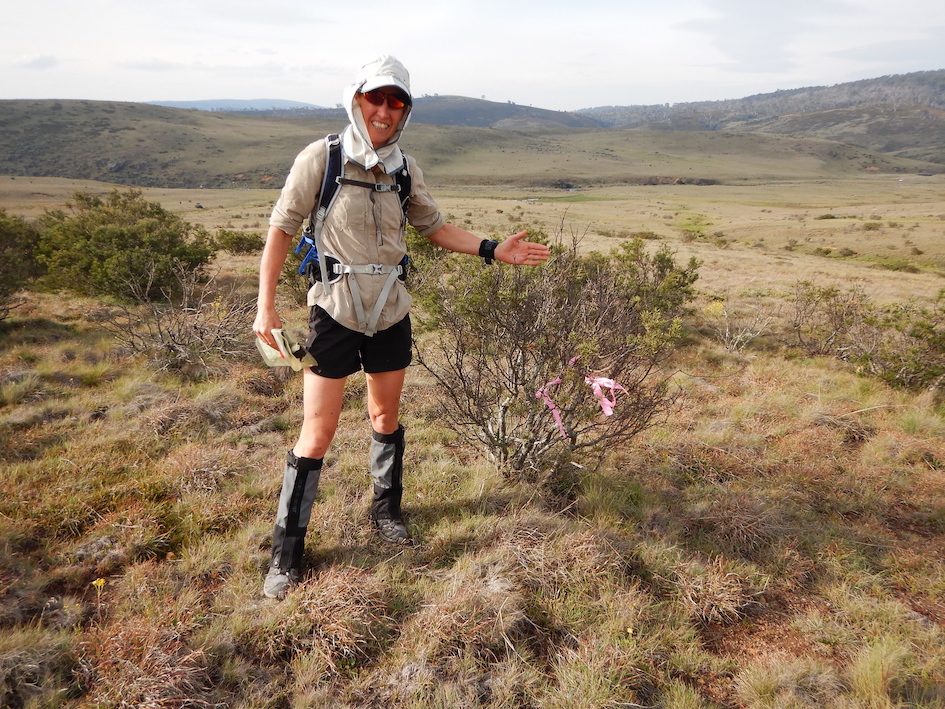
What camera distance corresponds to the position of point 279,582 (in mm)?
2309

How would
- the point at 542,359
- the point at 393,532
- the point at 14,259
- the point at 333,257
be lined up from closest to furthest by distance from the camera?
1. the point at 333,257
2. the point at 393,532
3. the point at 542,359
4. the point at 14,259

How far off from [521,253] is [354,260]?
0.84m

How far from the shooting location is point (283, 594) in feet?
7.48

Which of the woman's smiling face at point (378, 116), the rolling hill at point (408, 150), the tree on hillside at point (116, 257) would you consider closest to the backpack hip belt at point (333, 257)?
the woman's smiling face at point (378, 116)

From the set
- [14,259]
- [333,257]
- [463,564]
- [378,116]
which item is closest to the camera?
[378,116]

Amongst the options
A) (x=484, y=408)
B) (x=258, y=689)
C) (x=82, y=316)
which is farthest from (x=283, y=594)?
(x=82, y=316)

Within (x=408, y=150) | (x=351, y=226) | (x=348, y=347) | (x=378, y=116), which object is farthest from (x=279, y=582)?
(x=408, y=150)

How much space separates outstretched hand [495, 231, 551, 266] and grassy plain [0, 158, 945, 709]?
1429 millimetres

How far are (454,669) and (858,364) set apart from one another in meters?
6.22

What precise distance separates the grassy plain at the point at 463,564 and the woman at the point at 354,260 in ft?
1.48

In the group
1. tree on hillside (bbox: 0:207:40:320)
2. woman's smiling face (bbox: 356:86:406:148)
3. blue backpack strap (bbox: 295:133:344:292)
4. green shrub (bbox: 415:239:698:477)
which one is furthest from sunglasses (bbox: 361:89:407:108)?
tree on hillside (bbox: 0:207:40:320)

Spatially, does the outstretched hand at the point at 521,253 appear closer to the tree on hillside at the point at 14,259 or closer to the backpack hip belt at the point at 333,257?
the backpack hip belt at the point at 333,257

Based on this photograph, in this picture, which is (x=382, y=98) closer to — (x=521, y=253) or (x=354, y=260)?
(x=354, y=260)

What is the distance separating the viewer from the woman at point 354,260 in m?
2.11
